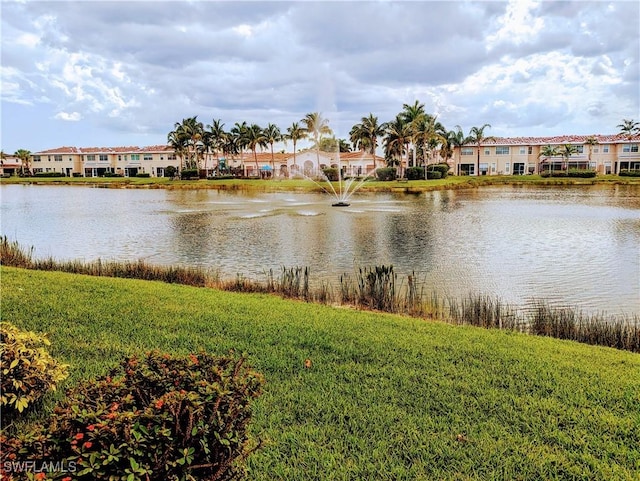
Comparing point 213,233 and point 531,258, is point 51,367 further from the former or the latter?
point 213,233

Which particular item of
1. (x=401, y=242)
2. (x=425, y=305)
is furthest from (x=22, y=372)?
(x=401, y=242)

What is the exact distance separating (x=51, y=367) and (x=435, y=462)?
12.3 ft

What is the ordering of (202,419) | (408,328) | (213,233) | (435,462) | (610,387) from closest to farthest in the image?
(202,419) < (435,462) < (610,387) < (408,328) < (213,233)

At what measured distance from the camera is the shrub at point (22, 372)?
4.45 m

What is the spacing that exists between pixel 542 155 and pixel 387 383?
95070mm

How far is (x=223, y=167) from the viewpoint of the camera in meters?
98.2

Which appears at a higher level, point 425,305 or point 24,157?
point 24,157

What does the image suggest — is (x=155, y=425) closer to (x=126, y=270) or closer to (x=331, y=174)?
(x=126, y=270)

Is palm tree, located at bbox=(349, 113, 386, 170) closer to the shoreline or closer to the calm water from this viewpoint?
the shoreline

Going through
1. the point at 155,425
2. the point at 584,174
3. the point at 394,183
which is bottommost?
the point at 155,425

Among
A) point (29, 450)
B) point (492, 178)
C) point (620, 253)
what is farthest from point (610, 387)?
point (492, 178)

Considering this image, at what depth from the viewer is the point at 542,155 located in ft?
295

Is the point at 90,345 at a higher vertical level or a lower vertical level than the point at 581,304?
higher

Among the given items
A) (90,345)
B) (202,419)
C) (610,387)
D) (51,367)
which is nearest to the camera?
(202,419)
